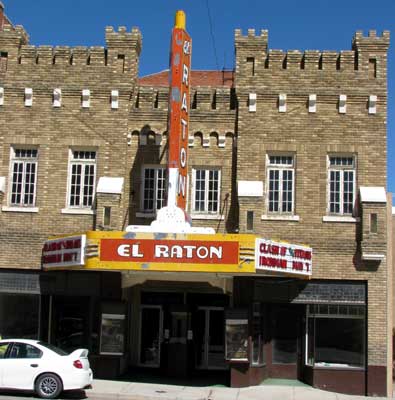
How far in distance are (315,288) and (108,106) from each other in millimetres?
8174

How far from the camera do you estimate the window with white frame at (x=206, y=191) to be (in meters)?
22.1

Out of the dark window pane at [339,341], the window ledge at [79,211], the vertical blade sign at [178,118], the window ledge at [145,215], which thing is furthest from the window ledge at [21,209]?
the dark window pane at [339,341]

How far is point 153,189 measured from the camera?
72.8 ft

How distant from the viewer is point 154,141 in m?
22.2

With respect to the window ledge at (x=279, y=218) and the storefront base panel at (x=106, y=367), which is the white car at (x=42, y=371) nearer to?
the storefront base panel at (x=106, y=367)

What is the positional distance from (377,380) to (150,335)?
705cm

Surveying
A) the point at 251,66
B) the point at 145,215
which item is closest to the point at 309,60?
the point at 251,66

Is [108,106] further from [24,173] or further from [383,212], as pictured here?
[383,212]

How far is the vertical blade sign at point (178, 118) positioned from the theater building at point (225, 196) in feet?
4.51

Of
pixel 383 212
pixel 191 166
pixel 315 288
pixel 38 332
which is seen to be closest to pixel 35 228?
pixel 38 332

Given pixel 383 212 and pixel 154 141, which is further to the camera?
pixel 154 141

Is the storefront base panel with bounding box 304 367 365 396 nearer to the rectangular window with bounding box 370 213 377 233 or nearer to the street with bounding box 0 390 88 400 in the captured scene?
the rectangular window with bounding box 370 213 377 233

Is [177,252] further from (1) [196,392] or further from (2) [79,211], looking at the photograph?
(2) [79,211]

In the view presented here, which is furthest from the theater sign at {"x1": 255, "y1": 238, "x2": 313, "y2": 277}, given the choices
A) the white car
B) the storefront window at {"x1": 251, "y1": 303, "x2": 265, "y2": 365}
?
the white car
